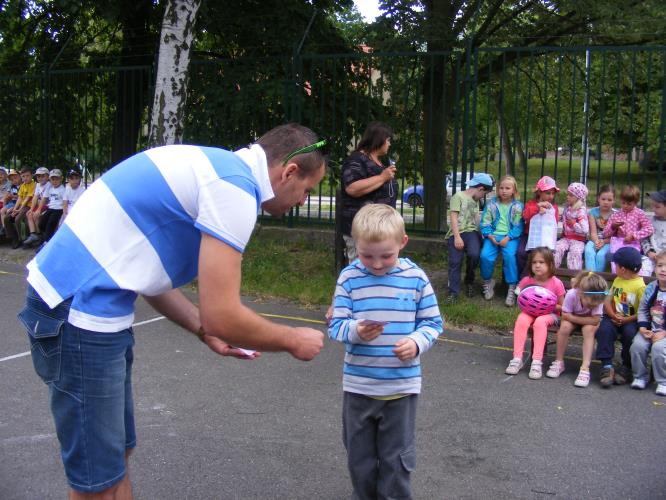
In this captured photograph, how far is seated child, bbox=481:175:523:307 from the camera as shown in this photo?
7.72 meters

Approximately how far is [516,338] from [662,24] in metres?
7.00

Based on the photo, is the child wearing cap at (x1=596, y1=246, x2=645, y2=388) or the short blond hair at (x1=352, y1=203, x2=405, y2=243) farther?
the child wearing cap at (x1=596, y1=246, x2=645, y2=388)

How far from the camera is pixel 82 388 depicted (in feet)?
7.35

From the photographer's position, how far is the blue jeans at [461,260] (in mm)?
7871

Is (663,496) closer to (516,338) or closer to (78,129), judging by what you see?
(516,338)

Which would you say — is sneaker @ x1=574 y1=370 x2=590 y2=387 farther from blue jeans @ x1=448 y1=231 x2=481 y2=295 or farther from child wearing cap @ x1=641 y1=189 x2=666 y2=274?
blue jeans @ x1=448 y1=231 x2=481 y2=295

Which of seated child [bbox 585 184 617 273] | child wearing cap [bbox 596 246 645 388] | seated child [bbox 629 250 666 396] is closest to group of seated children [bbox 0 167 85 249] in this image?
seated child [bbox 585 184 617 273]

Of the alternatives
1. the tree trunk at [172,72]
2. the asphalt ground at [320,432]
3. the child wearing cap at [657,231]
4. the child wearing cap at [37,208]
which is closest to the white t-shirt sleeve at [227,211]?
the asphalt ground at [320,432]

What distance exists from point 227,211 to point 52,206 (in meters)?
10.7

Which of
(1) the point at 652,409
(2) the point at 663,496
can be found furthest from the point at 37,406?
(1) the point at 652,409

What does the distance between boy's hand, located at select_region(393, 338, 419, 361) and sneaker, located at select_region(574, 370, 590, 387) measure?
2.93 metres

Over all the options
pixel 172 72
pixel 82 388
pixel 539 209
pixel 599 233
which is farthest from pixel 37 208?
pixel 82 388

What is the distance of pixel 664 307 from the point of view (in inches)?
216

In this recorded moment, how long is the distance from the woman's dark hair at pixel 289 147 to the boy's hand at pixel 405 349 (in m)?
0.88
